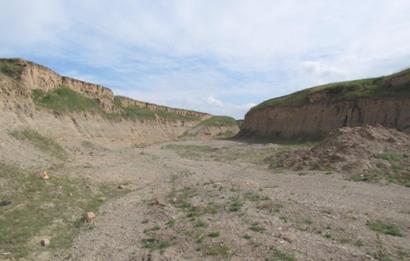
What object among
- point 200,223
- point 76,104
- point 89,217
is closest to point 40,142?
point 89,217

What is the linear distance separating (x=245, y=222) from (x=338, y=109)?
3849cm

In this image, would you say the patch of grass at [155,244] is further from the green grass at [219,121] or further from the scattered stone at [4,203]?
the green grass at [219,121]

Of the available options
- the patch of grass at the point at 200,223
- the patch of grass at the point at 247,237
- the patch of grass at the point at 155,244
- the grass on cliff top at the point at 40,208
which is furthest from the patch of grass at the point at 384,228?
the grass on cliff top at the point at 40,208

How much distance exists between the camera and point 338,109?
4588 cm

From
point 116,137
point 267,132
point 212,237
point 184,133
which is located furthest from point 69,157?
point 184,133

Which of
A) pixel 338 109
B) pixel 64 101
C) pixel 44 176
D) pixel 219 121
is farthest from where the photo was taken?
pixel 219 121

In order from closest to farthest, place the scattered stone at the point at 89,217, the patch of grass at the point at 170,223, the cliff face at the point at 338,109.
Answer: the patch of grass at the point at 170,223
the scattered stone at the point at 89,217
the cliff face at the point at 338,109

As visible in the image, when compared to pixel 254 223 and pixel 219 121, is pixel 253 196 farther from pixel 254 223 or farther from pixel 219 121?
pixel 219 121

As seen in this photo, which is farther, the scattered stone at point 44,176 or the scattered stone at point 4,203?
the scattered stone at point 44,176

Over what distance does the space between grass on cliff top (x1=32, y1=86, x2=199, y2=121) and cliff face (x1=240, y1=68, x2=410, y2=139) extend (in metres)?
20.2

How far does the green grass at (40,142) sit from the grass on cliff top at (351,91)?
31715 mm

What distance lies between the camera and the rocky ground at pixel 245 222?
28.0 feet

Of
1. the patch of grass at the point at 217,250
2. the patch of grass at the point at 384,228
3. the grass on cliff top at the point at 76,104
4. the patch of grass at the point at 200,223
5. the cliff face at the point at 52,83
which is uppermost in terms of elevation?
the cliff face at the point at 52,83

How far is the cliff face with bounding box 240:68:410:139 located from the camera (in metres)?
38.3
